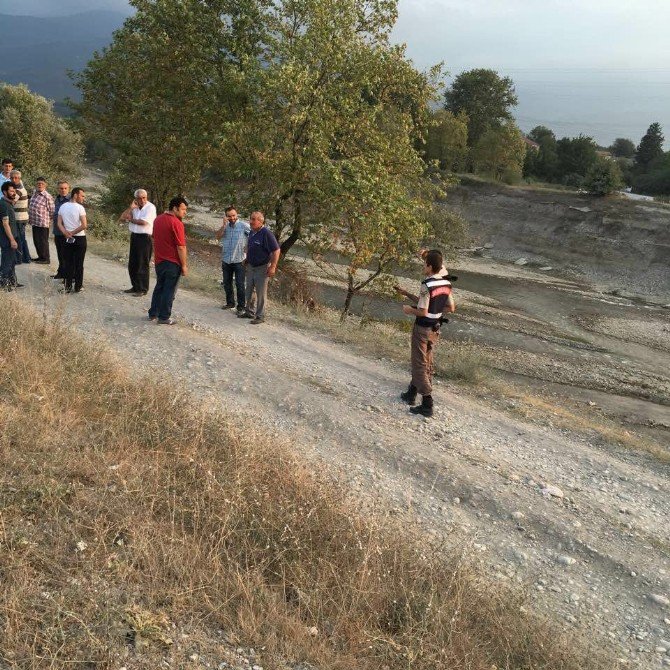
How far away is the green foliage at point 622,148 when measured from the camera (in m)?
88.3

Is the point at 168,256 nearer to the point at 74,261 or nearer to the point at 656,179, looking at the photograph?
the point at 74,261

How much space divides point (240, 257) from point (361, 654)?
28.9 feet

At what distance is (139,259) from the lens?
11.3 m

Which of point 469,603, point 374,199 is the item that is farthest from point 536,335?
point 469,603

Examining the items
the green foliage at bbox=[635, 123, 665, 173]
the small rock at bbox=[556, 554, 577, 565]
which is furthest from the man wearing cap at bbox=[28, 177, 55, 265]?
the green foliage at bbox=[635, 123, 665, 173]

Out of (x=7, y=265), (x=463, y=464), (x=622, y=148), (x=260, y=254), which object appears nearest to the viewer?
(x=463, y=464)

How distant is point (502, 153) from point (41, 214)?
176 feet

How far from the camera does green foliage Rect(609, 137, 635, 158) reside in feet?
290

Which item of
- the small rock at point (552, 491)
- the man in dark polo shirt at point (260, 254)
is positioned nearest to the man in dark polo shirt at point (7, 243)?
the man in dark polo shirt at point (260, 254)

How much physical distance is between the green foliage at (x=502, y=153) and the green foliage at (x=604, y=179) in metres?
9.64

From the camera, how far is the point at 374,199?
1501 cm

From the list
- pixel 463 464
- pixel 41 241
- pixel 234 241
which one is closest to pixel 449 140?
pixel 234 241

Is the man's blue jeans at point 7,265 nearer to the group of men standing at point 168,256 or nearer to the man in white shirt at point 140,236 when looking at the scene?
the group of men standing at point 168,256

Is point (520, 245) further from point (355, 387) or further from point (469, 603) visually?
point (469, 603)
